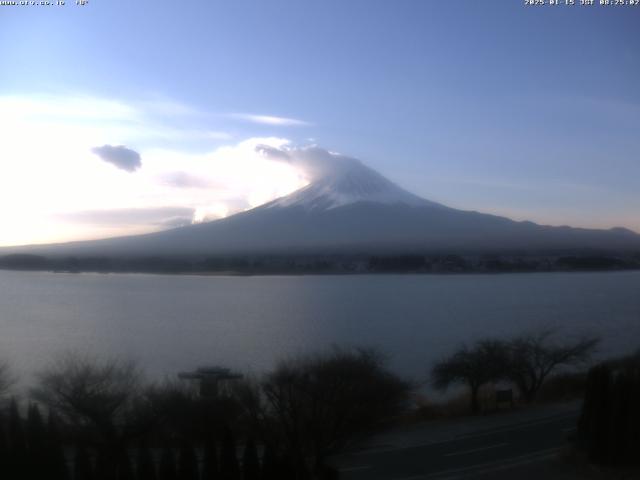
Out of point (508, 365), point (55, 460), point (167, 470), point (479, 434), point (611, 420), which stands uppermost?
point (55, 460)

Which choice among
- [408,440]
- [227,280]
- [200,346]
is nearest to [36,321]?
[200,346]

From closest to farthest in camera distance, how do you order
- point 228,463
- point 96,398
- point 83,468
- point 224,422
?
point 83,468
point 228,463
point 224,422
point 96,398

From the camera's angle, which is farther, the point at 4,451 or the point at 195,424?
the point at 195,424

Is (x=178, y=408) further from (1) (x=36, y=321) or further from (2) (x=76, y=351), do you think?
(1) (x=36, y=321)

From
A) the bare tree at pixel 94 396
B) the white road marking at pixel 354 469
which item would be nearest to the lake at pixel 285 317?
the bare tree at pixel 94 396

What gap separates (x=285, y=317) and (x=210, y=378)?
34.0 feet

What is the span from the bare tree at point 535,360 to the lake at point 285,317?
1.49 meters

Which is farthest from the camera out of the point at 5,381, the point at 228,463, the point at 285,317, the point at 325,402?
the point at 285,317

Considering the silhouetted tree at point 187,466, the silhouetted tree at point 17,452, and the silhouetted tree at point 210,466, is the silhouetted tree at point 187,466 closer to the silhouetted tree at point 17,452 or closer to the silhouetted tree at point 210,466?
the silhouetted tree at point 210,466

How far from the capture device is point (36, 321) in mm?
17188

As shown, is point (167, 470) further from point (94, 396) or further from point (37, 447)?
point (94, 396)

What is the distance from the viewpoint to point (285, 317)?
19.1 m

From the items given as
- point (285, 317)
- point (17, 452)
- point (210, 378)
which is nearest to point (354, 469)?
point (17, 452)

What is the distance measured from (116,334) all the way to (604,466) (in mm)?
11516
